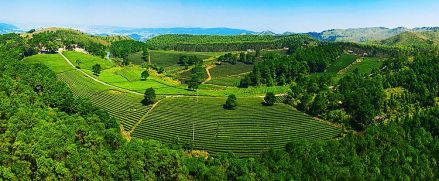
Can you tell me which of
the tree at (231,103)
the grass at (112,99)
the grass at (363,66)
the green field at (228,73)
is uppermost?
the grass at (363,66)

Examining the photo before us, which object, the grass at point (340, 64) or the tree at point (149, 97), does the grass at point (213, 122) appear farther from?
the grass at point (340, 64)

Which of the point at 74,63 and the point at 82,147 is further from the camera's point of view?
the point at 74,63

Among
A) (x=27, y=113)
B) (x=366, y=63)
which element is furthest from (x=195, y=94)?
(x=366, y=63)

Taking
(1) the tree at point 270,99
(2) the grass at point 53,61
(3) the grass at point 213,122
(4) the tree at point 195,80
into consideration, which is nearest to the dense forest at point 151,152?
(3) the grass at point 213,122

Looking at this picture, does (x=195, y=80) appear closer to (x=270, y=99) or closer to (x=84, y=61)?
(x=270, y=99)

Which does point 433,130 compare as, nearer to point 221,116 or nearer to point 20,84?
point 221,116

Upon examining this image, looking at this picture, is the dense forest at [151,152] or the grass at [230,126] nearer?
the dense forest at [151,152]

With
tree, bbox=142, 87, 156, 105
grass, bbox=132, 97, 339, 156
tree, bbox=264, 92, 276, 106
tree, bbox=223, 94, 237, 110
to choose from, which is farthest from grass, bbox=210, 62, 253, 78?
grass, bbox=132, 97, 339, 156
